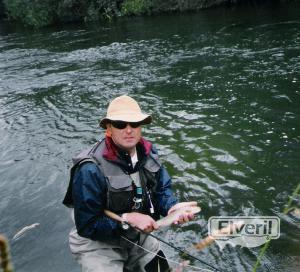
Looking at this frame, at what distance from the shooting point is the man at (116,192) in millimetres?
3654

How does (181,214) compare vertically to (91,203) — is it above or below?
below

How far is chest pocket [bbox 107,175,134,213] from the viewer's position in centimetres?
369

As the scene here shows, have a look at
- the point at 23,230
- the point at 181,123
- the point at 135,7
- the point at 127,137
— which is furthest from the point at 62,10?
the point at 127,137

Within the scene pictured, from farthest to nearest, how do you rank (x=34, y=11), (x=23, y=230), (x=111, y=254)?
(x=34, y=11) < (x=23, y=230) < (x=111, y=254)

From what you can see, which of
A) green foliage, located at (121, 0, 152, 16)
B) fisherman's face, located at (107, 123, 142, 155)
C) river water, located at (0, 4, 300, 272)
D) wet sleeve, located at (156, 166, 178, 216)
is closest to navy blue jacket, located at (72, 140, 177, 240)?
fisherman's face, located at (107, 123, 142, 155)

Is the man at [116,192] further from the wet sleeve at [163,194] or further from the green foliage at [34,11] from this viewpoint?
the green foliage at [34,11]

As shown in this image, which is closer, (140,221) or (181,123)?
(140,221)

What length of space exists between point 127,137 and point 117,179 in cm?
38

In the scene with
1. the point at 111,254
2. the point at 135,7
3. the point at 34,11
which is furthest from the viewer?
the point at 34,11

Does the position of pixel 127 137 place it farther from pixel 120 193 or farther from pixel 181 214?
pixel 181 214

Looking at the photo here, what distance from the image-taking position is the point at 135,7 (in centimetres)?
3195

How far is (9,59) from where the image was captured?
20.1m

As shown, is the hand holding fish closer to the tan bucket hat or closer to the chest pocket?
the chest pocket

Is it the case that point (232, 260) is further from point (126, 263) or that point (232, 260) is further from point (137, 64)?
point (137, 64)
